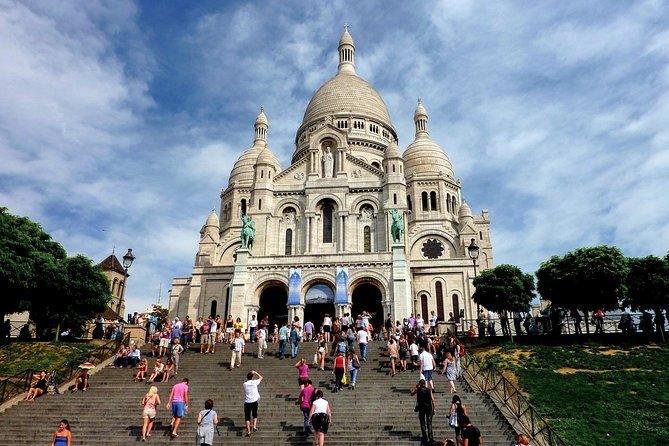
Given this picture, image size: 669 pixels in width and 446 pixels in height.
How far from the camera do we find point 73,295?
103 feet

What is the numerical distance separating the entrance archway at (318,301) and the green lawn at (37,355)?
1414 centimetres

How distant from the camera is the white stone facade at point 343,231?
37.3 meters

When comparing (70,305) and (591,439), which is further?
(70,305)

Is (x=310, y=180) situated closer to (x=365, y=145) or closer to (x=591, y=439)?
(x=365, y=145)

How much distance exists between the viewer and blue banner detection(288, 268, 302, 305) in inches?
1428

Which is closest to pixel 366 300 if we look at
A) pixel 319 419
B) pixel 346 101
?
pixel 319 419

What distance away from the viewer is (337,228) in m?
42.8

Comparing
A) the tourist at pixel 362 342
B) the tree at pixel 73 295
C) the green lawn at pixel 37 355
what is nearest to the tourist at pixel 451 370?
the tourist at pixel 362 342

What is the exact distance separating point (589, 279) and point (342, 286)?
15002 millimetres

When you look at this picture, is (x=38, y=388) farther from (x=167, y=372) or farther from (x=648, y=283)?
(x=648, y=283)

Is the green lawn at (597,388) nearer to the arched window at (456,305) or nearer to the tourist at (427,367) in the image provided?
the tourist at (427,367)

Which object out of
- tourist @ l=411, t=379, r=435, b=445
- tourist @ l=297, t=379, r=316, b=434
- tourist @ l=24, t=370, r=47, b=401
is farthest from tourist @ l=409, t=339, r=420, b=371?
tourist @ l=24, t=370, r=47, b=401

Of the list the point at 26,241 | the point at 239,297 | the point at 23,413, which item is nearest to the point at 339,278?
the point at 239,297

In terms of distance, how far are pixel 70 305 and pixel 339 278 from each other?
16296 millimetres
